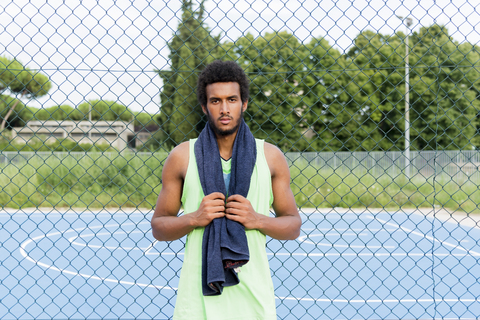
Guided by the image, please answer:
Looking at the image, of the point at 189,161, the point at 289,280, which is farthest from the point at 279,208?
the point at 289,280

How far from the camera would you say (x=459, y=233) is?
946 centimetres

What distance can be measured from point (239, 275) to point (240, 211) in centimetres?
31

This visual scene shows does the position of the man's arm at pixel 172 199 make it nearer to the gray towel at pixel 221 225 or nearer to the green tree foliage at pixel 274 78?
the gray towel at pixel 221 225

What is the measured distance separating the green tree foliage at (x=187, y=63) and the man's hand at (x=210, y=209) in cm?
35

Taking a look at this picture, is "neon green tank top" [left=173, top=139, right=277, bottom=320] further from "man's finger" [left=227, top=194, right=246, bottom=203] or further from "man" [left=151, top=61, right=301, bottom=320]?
"man's finger" [left=227, top=194, right=246, bottom=203]

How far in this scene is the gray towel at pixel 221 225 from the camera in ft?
5.43

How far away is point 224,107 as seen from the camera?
1772mm

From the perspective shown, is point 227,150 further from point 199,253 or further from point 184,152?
point 199,253

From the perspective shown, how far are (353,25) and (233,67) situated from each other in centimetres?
123

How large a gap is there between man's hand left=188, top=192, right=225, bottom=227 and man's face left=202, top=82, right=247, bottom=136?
1.00ft

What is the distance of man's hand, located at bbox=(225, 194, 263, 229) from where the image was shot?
5.45 ft

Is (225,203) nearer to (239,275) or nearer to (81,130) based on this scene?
(239,275)

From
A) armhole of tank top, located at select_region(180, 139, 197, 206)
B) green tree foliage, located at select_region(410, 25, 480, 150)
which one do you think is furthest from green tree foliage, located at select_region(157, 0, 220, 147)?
green tree foliage, located at select_region(410, 25, 480, 150)

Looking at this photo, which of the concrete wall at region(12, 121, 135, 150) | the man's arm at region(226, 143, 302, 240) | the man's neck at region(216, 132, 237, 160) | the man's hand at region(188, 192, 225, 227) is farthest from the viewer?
the concrete wall at region(12, 121, 135, 150)
